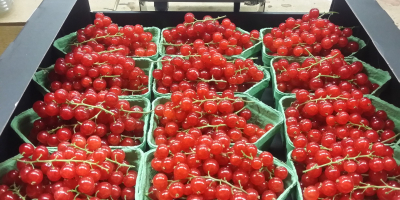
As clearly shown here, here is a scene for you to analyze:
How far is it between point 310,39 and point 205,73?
460 mm

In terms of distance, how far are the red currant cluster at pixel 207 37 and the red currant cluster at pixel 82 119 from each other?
1.40ft

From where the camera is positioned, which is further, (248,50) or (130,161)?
(248,50)

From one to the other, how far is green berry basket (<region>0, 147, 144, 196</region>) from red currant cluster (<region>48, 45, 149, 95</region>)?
26 cm

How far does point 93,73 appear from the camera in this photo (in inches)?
42.2

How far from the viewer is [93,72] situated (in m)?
1.07

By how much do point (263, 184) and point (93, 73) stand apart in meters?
0.67

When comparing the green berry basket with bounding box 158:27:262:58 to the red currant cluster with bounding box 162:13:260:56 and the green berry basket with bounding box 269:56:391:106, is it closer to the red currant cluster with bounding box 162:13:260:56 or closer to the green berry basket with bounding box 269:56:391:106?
the red currant cluster with bounding box 162:13:260:56

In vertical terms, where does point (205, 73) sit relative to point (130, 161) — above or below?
above

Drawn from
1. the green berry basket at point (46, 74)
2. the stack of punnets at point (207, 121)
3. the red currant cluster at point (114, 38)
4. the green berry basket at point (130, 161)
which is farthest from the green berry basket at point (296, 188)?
the red currant cluster at point (114, 38)

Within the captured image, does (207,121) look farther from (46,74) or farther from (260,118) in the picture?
(46,74)

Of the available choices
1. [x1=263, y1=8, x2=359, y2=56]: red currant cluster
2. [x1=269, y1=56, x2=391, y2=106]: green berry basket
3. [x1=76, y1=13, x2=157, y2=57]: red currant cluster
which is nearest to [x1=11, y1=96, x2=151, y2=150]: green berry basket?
[x1=76, y1=13, x2=157, y2=57]: red currant cluster

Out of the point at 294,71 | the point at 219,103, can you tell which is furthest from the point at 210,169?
the point at 294,71

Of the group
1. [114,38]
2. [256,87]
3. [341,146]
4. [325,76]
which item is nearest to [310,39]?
[325,76]

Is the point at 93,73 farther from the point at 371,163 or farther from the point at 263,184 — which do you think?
the point at 371,163
